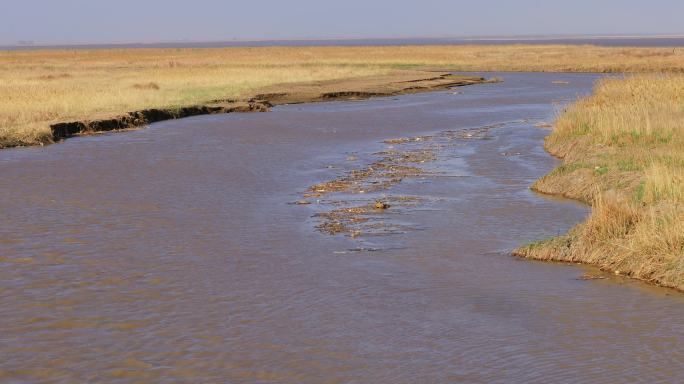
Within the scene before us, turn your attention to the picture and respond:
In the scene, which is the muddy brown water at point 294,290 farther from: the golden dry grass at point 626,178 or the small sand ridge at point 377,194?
the golden dry grass at point 626,178

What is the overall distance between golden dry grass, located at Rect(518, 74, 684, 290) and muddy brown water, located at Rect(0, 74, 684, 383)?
448 mm

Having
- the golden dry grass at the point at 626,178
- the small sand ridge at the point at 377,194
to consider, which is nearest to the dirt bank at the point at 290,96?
the small sand ridge at the point at 377,194

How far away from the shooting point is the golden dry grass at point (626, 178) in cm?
1010

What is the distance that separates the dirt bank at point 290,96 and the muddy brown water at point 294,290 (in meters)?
7.25

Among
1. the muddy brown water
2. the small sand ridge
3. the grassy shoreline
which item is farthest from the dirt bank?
the small sand ridge

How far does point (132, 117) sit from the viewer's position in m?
28.3

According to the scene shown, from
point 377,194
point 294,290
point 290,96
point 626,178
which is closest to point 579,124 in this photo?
point 626,178

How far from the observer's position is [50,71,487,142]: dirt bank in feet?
87.1

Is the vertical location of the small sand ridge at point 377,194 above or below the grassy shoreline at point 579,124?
below

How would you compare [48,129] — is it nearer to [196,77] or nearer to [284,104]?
[284,104]

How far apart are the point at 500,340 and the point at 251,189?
30.4ft

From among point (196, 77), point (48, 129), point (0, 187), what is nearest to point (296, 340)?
point (0, 187)

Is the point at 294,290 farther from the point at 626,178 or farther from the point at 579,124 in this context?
the point at 579,124

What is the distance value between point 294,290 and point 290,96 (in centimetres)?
3037
